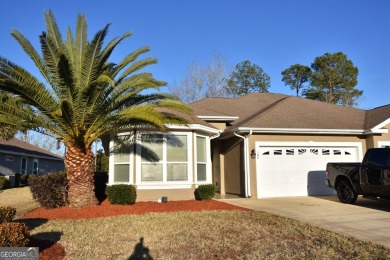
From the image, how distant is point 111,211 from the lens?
1107 cm

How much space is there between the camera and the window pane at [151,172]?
1346 centimetres

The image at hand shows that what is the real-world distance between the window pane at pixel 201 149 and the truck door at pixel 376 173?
5989 millimetres

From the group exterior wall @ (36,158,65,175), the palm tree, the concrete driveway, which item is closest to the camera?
the concrete driveway

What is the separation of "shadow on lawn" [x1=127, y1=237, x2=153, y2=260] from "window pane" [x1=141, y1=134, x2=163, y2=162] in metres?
6.34

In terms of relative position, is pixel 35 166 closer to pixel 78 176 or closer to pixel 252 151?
pixel 78 176

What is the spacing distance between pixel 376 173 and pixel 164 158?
7.30 m

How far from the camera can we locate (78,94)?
10.4 meters

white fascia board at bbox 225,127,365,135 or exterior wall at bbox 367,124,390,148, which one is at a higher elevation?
white fascia board at bbox 225,127,365,135


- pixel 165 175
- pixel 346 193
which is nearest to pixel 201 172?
pixel 165 175

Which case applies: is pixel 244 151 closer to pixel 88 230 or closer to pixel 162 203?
pixel 162 203

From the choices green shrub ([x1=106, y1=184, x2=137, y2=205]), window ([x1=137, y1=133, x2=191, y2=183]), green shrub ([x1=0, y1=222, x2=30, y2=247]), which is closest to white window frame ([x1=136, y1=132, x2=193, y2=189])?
window ([x1=137, y1=133, x2=191, y2=183])

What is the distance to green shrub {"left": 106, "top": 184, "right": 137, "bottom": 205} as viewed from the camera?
12172 millimetres

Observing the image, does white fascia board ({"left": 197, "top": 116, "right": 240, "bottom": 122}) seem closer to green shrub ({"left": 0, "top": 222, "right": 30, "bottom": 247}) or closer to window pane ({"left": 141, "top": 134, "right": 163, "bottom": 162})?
window pane ({"left": 141, "top": 134, "right": 163, "bottom": 162})

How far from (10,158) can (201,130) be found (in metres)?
21.9
